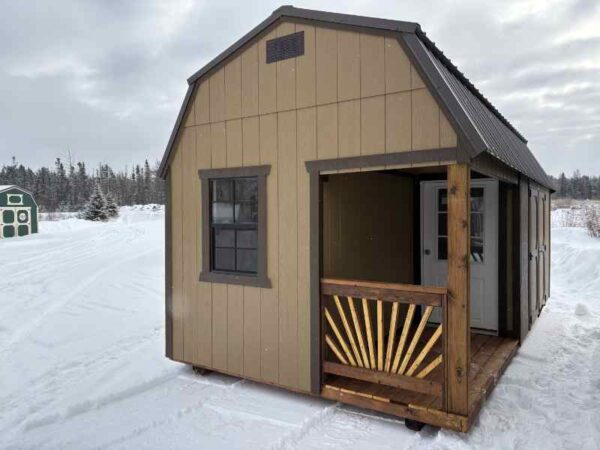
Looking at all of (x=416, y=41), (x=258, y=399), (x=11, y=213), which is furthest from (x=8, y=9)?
(x=11, y=213)

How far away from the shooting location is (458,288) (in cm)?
316

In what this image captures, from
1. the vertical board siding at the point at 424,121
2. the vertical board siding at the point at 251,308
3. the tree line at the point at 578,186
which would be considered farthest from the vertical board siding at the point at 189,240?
the tree line at the point at 578,186

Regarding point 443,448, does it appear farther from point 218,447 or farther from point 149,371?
point 149,371

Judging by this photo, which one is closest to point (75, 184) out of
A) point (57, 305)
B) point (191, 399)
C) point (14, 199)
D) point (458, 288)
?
point (14, 199)

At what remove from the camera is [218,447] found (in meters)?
3.09

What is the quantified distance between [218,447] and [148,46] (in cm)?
1083

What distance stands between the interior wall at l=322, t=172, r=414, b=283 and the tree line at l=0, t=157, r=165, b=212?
41534mm

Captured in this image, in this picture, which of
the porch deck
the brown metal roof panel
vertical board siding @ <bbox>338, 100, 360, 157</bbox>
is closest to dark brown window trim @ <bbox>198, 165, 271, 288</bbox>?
vertical board siding @ <bbox>338, 100, 360, 157</bbox>

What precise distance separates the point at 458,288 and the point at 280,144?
78.8 inches

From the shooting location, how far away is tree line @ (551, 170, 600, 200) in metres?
38.3

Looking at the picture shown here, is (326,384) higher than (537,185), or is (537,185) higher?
(537,185)

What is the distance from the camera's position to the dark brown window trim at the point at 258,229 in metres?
4.11

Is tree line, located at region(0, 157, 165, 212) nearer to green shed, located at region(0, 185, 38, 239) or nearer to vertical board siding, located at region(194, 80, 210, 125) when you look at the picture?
green shed, located at region(0, 185, 38, 239)

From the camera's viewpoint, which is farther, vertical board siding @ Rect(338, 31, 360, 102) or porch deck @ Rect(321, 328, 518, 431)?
vertical board siding @ Rect(338, 31, 360, 102)
